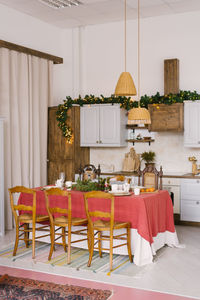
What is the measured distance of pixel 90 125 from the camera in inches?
334

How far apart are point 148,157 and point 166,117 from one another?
0.96 m

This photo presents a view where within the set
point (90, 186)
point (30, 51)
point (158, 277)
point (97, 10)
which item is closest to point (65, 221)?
point (90, 186)

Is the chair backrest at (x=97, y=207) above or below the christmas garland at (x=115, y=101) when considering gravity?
below

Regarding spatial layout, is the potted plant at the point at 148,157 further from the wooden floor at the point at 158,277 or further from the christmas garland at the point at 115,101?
the wooden floor at the point at 158,277

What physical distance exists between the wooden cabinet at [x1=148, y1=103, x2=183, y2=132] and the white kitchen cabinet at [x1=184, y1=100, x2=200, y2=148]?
0.36 ft

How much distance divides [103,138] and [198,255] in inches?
136

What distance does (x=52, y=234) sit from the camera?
5.52 meters

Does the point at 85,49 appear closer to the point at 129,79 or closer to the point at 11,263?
the point at 129,79

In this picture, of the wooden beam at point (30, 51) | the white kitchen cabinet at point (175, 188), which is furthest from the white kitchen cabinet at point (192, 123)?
the wooden beam at point (30, 51)

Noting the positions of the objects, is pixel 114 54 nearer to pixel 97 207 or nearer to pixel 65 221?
pixel 97 207

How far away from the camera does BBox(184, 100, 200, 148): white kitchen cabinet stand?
7.56 meters

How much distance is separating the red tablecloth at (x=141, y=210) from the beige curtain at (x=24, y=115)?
1.69 m

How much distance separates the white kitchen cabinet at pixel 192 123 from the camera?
756 centimetres

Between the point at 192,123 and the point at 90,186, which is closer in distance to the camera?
the point at 90,186
